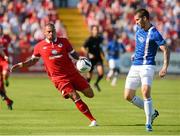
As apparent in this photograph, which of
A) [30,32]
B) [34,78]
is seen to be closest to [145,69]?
[34,78]

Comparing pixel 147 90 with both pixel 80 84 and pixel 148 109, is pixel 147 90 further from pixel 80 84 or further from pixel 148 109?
pixel 80 84

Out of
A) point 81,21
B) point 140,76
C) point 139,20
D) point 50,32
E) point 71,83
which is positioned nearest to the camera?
point 139,20

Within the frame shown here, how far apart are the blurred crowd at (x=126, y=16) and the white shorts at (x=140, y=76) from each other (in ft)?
84.3

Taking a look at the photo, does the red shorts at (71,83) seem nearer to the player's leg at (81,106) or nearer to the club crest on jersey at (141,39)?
the player's leg at (81,106)

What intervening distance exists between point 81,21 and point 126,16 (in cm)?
307

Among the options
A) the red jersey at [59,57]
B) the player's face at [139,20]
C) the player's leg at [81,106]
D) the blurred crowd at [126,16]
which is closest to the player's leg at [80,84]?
the red jersey at [59,57]

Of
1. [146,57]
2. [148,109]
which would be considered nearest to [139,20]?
[146,57]

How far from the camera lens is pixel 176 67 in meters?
39.4

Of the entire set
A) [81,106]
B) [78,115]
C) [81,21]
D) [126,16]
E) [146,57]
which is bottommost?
[81,21]

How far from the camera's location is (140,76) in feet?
50.0

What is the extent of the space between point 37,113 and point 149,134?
495 cm

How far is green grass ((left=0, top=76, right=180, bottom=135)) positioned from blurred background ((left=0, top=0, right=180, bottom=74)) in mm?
11743

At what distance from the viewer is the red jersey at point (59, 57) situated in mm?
15789

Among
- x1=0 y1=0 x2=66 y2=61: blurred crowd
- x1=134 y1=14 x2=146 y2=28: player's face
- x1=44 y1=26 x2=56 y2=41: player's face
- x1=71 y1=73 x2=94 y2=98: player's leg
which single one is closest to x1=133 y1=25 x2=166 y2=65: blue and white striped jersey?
x1=134 y1=14 x2=146 y2=28: player's face
